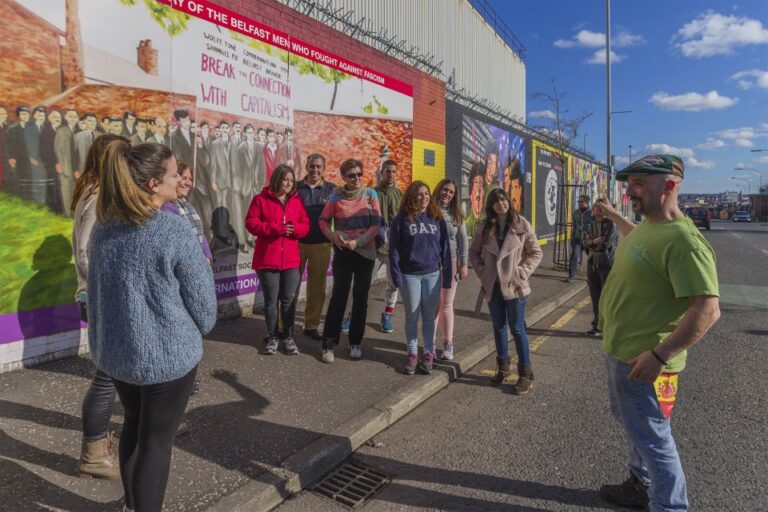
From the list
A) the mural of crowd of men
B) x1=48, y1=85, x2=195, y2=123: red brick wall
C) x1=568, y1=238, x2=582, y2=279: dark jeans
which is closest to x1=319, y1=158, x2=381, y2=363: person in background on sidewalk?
the mural of crowd of men

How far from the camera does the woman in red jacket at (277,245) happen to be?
4.91m

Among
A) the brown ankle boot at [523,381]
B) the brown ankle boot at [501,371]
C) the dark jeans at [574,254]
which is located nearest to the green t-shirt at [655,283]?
the brown ankle boot at [523,381]

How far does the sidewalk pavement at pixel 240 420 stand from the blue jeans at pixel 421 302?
1.15 ft

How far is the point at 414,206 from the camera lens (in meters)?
4.71

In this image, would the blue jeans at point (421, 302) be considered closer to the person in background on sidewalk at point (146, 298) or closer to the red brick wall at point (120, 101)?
the person in background on sidewalk at point (146, 298)

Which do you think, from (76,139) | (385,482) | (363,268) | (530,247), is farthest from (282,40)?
(385,482)

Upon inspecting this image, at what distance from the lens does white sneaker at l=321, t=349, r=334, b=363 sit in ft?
16.1

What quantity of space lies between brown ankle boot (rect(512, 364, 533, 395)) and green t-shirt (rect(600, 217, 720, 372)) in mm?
2060

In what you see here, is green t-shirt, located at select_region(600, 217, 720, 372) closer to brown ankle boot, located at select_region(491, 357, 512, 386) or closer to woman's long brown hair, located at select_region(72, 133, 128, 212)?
brown ankle boot, located at select_region(491, 357, 512, 386)

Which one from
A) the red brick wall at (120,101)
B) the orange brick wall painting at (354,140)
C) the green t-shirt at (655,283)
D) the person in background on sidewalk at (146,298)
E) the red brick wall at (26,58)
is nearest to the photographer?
the person in background on sidewalk at (146,298)

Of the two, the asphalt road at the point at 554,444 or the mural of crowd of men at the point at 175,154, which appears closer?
the asphalt road at the point at 554,444

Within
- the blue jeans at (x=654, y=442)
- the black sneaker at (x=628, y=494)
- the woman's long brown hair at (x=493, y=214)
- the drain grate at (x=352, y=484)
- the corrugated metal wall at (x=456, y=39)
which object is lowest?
the drain grate at (x=352, y=484)

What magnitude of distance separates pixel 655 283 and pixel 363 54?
7.41 meters

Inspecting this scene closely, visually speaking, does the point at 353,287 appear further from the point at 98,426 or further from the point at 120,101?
the point at 120,101
